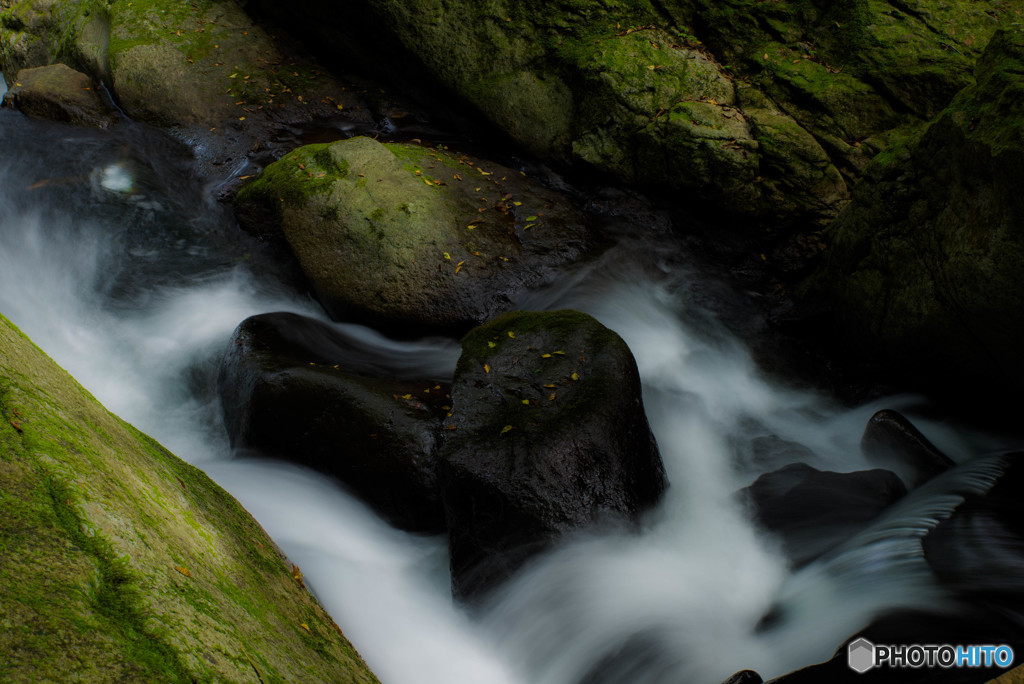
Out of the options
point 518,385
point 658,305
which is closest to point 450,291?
point 518,385

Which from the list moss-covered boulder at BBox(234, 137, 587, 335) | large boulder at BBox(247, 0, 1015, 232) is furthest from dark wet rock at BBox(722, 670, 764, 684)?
large boulder at BBox(247, 0, 1015, 232)

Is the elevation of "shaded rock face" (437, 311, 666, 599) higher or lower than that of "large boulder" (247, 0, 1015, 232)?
lower

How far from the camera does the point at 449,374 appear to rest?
225 inches

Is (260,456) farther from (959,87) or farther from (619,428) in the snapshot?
(959,87)

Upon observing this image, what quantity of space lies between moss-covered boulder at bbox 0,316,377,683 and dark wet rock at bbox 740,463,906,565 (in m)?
3.07

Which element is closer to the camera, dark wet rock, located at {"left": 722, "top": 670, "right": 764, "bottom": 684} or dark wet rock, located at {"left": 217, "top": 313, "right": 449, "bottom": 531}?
dark wet rock, located at {"left": 722, "top": 670, "right": 764, "bottom": 684}

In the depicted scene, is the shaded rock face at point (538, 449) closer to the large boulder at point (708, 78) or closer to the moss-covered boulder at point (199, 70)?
the large boulder at point (708, 78)

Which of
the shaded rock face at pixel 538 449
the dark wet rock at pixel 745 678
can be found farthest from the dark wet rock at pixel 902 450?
the dark wet rock at pixel 745 678

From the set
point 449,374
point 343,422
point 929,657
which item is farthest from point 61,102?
point 929,657

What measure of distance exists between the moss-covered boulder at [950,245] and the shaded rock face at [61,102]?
926cm

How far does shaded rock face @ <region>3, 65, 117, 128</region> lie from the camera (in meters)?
8.66

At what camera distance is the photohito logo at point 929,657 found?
9.85ft

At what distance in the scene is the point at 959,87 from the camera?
660 centimetres

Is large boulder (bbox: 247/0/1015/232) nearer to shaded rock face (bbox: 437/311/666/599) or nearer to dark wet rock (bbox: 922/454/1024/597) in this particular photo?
shaded rock face (bbox: 437/311/666/599)
